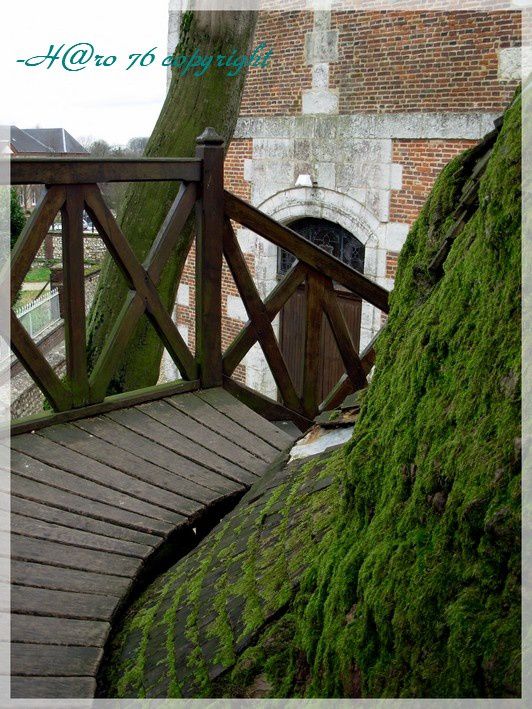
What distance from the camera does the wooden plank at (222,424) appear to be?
3699mm

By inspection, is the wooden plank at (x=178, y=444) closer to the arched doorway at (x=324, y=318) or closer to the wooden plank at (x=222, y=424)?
the wooden plank at (x=222, y=424)

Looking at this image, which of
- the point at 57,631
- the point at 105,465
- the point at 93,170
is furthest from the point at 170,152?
the point at 57,631

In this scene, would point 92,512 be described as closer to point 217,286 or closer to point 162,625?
point 162,625

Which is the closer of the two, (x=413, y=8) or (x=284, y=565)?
(x=284, y=565)

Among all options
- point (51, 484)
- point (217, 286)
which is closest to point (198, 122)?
point (217, 286)

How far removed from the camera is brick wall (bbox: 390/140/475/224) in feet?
32.7

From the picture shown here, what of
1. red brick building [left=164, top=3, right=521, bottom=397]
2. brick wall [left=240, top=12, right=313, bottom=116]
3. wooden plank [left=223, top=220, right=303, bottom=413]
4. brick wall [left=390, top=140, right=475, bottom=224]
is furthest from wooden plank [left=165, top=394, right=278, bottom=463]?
brick wall [left=240, top=12, right=313, bottom=116]

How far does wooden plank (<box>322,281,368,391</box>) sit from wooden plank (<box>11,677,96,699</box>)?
2585 mm

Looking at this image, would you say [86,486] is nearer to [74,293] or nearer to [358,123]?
[74,293]

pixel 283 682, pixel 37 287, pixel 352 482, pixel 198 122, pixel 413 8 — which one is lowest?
pixel 283 682

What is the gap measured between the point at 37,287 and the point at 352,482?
24.0 m

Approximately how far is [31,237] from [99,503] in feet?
3.52

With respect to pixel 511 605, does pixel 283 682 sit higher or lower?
lower

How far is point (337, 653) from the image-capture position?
1.48m
